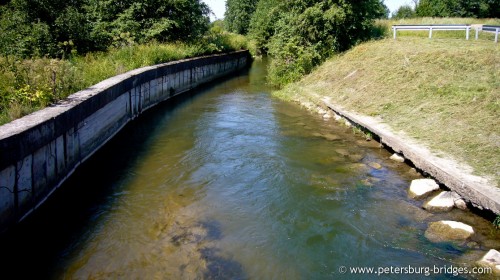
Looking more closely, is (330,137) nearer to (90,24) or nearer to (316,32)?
(316,32)

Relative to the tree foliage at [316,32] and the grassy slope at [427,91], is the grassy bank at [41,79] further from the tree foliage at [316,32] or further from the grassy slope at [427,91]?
the tree foliage at [316,32]

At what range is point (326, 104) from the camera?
14.8 metres

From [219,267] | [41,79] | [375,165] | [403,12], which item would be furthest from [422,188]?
[403,12]

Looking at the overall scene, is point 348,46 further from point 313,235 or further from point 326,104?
point 313,235

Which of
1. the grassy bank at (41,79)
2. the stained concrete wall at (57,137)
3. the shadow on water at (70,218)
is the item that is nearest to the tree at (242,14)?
the grassy bank at (41,79)

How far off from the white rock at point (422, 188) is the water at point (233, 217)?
19 cm

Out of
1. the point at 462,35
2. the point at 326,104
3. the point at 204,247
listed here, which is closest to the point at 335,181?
the point at 204,247

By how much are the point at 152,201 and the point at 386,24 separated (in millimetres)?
25159

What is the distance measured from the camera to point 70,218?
22.2 ft

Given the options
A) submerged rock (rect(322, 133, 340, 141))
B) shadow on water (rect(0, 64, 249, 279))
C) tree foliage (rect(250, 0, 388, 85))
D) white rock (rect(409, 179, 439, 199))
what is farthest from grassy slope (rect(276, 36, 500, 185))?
shadow on water (rect(0, 64, 249, 279))

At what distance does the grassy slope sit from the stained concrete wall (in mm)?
7543

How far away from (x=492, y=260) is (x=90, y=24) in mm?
19653

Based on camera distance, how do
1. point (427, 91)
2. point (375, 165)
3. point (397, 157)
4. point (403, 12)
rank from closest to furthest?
point (375, 165), point (397, 157), point (427, 91), point (403, 12)

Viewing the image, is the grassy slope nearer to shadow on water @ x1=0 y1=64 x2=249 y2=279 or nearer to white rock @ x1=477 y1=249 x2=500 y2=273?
white rock @ x1=477 y1=249 x2=500 y2=273
